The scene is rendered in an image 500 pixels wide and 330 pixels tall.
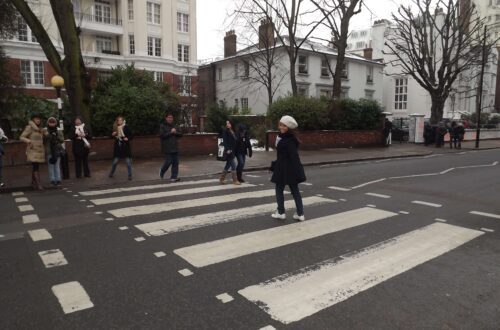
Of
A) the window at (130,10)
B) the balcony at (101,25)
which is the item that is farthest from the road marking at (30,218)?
the window at (130,10)

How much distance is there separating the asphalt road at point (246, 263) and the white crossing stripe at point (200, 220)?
0.03 metres

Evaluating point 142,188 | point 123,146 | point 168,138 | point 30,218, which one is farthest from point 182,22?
point 30,218

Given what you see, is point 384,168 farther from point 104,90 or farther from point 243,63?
point 243,63

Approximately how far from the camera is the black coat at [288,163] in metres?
6.80

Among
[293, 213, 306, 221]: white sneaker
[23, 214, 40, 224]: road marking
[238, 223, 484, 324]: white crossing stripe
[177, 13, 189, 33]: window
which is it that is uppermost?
[177, 13, 189, 33]: window

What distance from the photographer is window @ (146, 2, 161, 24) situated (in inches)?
1657

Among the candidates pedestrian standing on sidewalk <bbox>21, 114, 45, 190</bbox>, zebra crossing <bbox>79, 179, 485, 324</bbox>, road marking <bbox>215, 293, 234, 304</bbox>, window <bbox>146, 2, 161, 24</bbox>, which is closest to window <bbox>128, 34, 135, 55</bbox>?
window <bbox>146, 2, 161, 24</bbox>

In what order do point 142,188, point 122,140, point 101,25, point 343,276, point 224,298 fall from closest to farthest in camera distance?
point 224,298 < point 343,276 < point 142,188 < point 122,140 < point 101,25

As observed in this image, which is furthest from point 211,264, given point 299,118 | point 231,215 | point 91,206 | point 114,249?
point 299,118

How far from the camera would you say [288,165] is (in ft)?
22.4

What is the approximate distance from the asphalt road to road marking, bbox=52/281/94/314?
2 cm

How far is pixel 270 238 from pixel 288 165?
1.49 meters

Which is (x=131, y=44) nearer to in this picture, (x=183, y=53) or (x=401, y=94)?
(x=183, y=53)

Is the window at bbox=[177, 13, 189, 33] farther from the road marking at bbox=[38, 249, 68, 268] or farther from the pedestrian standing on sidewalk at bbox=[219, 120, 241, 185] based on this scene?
the road marking at bbox=[38, 249, 68, 268]
